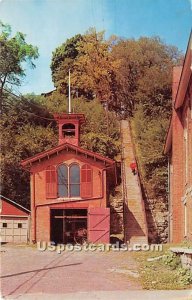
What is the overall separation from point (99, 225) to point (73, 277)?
984cm

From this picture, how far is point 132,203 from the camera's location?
25984 millimetres

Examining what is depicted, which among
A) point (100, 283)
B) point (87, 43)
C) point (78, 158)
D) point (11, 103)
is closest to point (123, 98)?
point (87, 43)

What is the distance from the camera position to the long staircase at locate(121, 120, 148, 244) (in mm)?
22703

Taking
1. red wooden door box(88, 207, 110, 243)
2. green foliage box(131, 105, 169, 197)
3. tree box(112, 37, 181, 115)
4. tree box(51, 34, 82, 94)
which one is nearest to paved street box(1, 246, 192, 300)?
red wooden door box(88, 207, 110, 243)

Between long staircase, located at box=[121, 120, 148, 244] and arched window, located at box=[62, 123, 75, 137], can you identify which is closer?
arched window, located at box=[62, 123, 75, 137]

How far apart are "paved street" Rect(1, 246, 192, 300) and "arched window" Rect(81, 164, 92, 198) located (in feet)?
16.9

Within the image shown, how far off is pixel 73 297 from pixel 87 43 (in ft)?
113

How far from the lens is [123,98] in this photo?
40.8 metres

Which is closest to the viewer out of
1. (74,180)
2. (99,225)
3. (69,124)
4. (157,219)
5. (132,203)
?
(99,225)

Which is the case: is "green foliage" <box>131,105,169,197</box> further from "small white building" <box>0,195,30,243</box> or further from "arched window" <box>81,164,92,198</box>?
"small white building" <box>0,195,30,243</box>

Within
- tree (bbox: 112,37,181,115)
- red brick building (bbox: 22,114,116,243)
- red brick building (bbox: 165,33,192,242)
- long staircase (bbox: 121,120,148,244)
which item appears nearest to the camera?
red brick building (bbox: 165,33,192,242)

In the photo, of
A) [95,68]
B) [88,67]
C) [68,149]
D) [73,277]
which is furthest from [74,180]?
[95,68]

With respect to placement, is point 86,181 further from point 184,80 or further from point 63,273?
point 63,273

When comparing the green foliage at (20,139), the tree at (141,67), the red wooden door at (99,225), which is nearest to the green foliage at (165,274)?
the red wooden door at (99,225)
